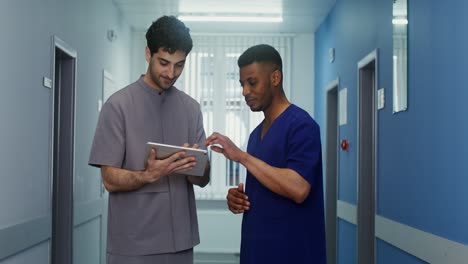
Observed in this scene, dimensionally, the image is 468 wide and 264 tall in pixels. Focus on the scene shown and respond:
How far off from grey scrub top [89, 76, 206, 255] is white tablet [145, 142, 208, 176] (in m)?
0.08

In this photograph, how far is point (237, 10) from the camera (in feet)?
22.4

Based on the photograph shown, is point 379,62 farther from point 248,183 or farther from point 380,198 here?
point 248,183

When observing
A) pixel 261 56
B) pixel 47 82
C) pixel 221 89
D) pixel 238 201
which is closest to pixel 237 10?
pixel 221 89

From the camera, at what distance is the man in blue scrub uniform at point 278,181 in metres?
1.96

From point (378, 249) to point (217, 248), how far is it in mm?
3647

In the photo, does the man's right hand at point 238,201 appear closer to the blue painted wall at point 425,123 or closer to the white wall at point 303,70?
the blue painted wall at point 425,123

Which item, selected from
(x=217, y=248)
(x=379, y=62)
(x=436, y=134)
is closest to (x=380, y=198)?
(x=379, y=62)

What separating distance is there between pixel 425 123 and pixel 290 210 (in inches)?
59.1

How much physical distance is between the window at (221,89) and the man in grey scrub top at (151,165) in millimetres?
5671

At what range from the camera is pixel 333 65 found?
6359 millimetres

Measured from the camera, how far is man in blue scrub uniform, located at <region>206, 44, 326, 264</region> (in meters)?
1.96

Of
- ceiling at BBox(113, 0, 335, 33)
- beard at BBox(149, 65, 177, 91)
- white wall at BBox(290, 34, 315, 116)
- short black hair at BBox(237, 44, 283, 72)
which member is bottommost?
beard at BBox(149, 65, 177, 91)

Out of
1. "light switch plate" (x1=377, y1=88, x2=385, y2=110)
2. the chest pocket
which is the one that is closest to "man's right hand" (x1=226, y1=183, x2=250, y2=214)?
the chest pocket

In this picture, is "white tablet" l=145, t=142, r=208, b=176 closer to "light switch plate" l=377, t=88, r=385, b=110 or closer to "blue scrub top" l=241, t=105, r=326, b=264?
"blue scrub top" l=241, t=105, r=326, b=264
